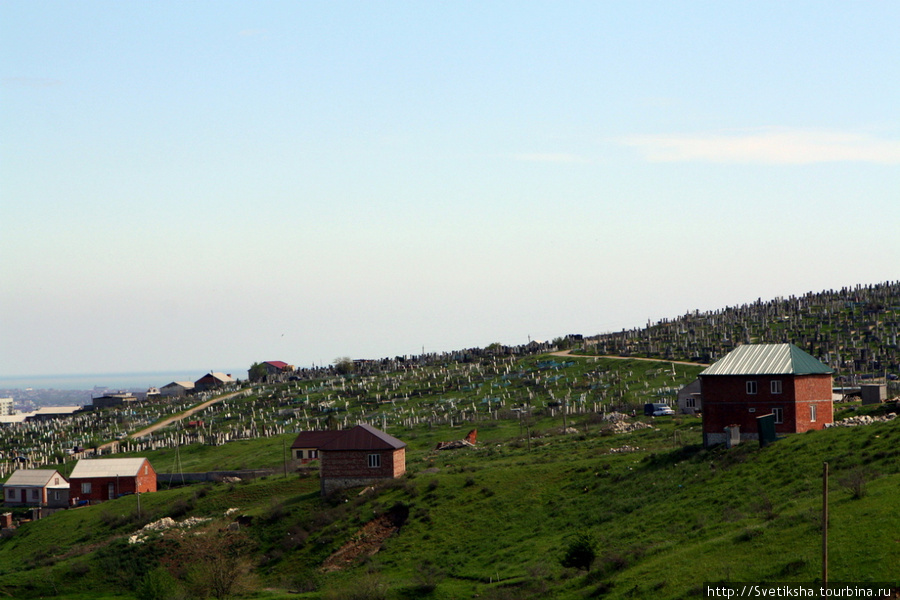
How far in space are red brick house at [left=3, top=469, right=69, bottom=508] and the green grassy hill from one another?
24.6 feet

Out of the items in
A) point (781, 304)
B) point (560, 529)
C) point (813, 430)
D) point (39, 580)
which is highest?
point (781, 304)

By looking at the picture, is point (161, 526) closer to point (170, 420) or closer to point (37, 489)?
point (37, 489)

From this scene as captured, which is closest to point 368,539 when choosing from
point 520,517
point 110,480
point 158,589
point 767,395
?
point 520,517

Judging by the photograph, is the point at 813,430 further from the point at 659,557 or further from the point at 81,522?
the point at 81,522

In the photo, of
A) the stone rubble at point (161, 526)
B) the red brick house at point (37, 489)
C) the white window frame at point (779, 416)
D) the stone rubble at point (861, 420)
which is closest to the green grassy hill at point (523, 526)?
the stone rubble at point (161, 526)

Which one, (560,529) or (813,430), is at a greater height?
(813,430)

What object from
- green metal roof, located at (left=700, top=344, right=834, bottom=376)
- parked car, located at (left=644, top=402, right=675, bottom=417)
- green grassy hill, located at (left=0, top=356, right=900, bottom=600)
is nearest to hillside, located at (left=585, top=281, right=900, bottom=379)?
parked car, located at (left=644, top=402, right=675, bottom=417)

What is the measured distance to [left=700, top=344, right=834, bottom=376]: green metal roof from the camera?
6347 cm

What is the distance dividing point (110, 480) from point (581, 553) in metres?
59.2

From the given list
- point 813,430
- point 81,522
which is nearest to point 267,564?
point 81,522

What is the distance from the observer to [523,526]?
58.9 metres

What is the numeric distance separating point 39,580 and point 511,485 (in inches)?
1214

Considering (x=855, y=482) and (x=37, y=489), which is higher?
(x=855, y=482)

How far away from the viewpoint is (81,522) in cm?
8212
